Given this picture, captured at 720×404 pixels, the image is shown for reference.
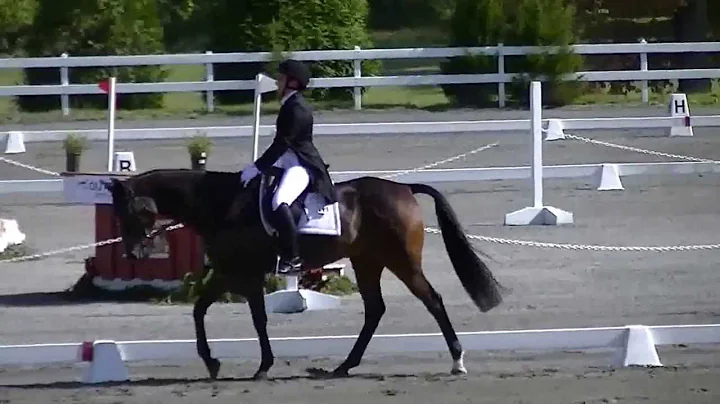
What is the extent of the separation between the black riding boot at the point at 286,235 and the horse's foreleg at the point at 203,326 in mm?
487

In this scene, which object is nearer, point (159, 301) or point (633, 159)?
point (159, 301)

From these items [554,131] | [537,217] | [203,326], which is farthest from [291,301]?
[554,131]

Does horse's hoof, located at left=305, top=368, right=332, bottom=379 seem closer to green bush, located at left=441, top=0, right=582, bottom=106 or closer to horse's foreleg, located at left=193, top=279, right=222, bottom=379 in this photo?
horse's foreleg, located at left=193, top=279, right=222, bottom=379

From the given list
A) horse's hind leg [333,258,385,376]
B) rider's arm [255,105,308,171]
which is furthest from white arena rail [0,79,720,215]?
rider's arm [255,105,308,171]

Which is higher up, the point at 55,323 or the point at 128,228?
the point at 128,228

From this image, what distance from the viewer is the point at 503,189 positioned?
62.6ft

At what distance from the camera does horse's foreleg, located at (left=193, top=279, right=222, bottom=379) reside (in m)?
9.36

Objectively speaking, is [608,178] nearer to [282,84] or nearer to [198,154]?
[198,154]

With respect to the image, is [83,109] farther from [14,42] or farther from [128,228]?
[128,228]

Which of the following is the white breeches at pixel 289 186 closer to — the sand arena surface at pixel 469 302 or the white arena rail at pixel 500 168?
the sand arena surface at pixel 469 302

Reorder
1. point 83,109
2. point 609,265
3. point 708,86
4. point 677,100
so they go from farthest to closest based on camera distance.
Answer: point 708,86
point 83,109
point 677,100
point 609,265

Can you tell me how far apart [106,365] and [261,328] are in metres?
1.03

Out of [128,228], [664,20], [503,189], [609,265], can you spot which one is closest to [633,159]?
[503,189]

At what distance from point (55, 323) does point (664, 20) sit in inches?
1283
